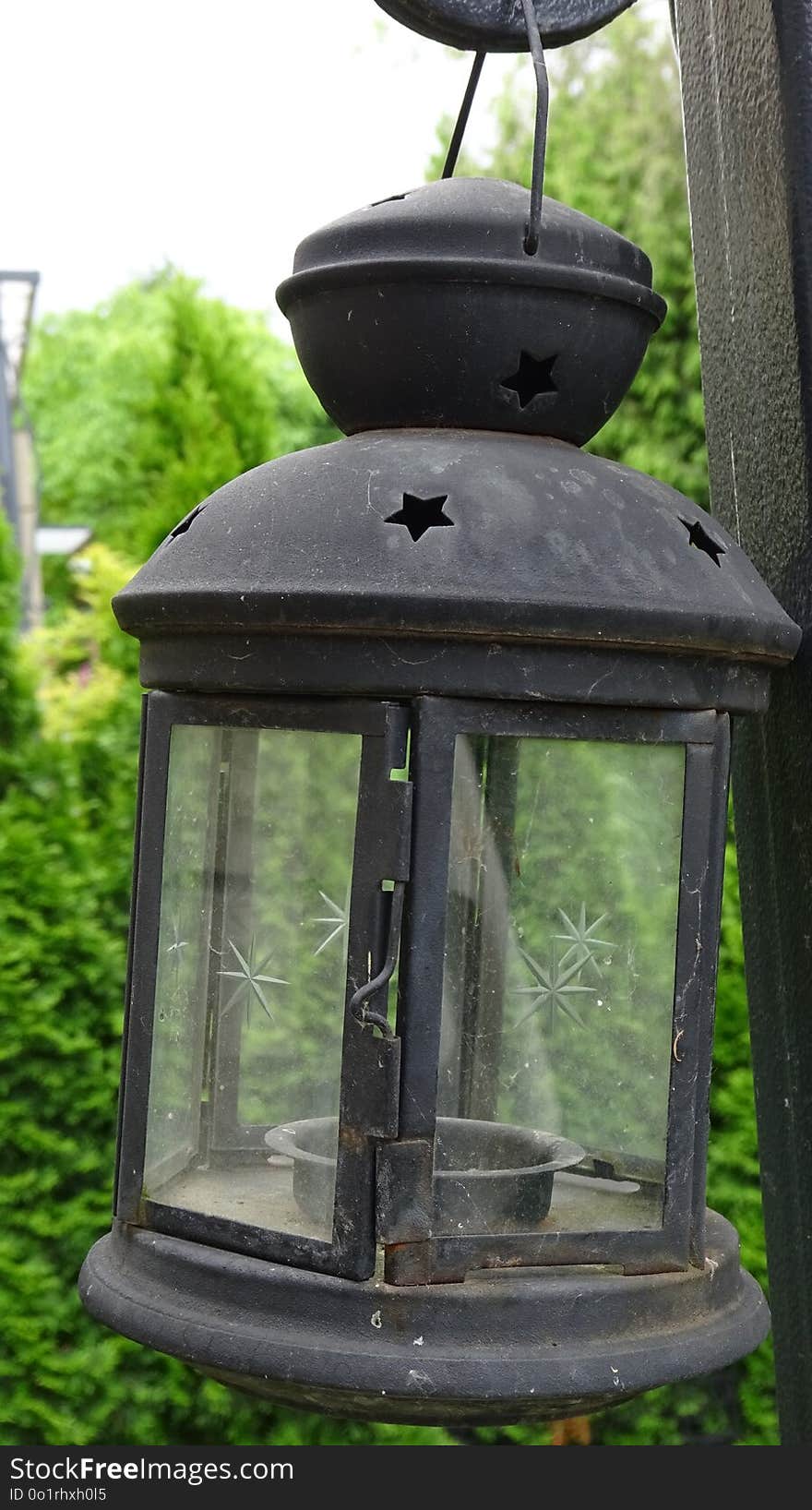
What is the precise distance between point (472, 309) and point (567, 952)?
553 millimetres

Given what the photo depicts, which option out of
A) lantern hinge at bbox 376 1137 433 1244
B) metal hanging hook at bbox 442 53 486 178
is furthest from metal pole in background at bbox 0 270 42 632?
lantern hinge at bbox 376 1137 433 1244

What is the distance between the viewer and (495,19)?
1372 mm

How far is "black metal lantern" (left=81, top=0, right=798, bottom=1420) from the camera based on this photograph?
3.81 feet

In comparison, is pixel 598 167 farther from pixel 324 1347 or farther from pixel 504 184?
pixel 324 1347

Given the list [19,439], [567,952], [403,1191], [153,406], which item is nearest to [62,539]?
[19,439]

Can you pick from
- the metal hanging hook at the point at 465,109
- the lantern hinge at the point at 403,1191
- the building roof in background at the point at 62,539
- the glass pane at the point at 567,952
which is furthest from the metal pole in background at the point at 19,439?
the lantern hinge at the point at 403,1191

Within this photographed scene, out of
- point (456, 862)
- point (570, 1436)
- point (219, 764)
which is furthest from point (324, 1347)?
point (570, 1436)

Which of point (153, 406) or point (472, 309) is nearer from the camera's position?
point (472, 309)

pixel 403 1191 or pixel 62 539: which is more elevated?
pixel 62 539

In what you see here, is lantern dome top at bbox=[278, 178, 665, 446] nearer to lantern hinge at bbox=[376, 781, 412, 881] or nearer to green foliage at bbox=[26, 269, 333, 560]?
lantern hinge at bbox=[376, 781, 412, 881]

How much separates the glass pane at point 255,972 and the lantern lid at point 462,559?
0.13 m

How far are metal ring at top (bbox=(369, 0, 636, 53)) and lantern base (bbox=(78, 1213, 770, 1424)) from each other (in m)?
1.08

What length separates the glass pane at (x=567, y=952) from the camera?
126 cm

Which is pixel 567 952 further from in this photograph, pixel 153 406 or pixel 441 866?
pixel 153 406
